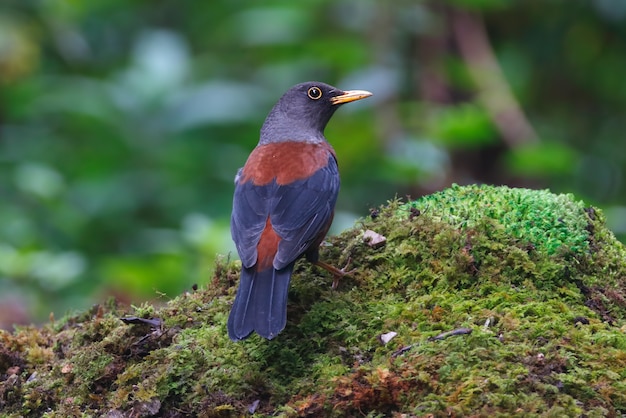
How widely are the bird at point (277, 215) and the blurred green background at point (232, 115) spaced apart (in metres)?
2.16

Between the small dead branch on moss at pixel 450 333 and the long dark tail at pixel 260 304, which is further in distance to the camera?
the long dark tail at pixel 260 304

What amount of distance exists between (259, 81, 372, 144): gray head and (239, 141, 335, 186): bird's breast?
421 millimetres

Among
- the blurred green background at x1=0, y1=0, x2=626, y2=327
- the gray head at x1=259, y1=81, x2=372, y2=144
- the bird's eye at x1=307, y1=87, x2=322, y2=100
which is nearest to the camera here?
the gray head at x1=259, y1=81, x2=372, y2=144

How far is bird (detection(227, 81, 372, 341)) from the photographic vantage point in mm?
3320

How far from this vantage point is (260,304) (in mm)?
3312

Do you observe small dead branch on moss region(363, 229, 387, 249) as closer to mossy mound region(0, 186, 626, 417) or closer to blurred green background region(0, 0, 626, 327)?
mossy mound region(0, 186, 626, 417)

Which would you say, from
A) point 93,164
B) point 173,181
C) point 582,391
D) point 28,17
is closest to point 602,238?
point 582,391

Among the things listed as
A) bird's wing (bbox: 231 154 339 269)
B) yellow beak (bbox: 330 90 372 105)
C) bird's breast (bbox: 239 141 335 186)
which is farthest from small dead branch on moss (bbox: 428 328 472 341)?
yellow beak (bbox: 330 90 372 105)

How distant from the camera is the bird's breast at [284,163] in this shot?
4188mm

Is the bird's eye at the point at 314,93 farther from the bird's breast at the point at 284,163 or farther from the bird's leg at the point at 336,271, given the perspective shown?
the bird's leg at the point at 336,271

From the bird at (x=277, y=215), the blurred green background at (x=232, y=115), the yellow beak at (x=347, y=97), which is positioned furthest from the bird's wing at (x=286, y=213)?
the blurred green background at (x=232, y=115)

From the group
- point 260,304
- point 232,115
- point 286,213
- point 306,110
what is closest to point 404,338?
point 260,304

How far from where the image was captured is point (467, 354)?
9.70ft

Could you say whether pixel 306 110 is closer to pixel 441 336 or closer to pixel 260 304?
pixel 260 304
